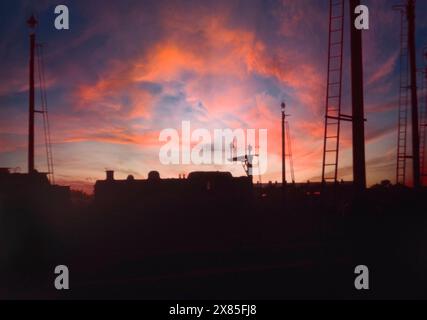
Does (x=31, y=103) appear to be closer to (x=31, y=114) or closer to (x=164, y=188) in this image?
(x=31, y=114)

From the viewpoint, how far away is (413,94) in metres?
24.0

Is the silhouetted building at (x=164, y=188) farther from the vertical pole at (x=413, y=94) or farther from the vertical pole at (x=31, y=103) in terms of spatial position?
the vertical pole at (x=413, y=94)

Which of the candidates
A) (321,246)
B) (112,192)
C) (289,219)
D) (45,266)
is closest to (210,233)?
(289,219)

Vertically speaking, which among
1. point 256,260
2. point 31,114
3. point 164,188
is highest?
point 31,114

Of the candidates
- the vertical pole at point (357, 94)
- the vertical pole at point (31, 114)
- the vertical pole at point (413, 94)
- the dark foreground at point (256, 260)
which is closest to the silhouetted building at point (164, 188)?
the vertical pole at point (31, 114)

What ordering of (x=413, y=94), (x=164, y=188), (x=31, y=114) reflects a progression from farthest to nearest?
(x=164, y=188) < (x=31, y=114) < (x=413, y=94)

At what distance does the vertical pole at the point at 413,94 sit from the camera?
23.4 meters

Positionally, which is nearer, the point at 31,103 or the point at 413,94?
the point at 413,94

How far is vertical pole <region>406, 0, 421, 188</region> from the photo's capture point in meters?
23.4

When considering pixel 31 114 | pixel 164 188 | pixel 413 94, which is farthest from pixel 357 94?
pixel 164 188

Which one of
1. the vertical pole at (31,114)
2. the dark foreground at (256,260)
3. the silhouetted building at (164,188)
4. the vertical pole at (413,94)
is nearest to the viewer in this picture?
the dark foreground at (256,260)
